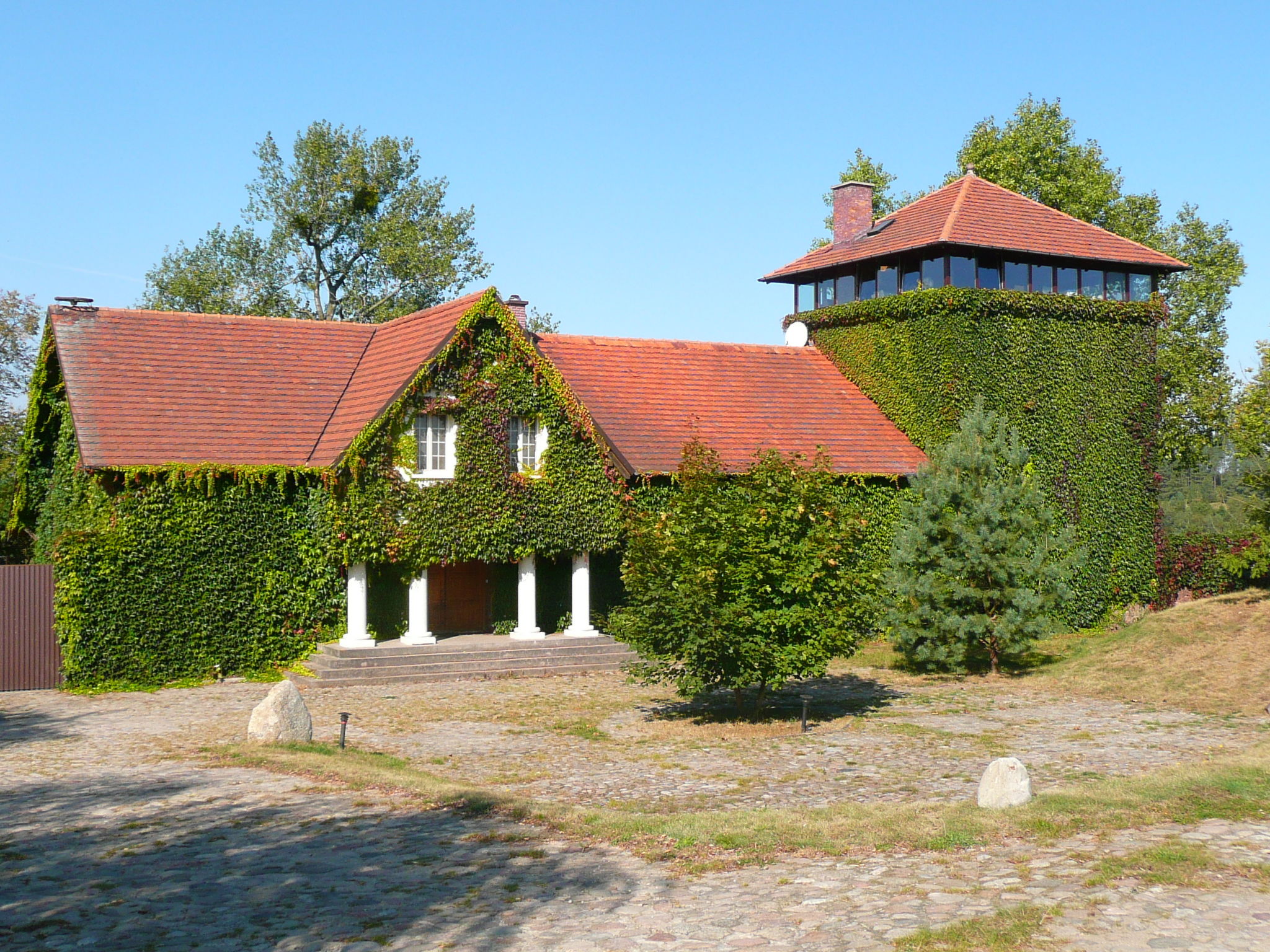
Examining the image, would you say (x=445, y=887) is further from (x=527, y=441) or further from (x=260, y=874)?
(x=527, y=441)

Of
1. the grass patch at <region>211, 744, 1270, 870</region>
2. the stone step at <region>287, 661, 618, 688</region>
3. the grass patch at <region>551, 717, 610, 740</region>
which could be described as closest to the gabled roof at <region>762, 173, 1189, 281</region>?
the stone step at <region>287, 661, 618, 688</region>

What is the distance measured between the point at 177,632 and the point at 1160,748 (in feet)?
55.4

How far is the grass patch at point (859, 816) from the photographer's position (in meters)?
10.5

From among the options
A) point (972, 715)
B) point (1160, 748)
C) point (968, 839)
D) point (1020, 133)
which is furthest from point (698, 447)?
point (1020, 133)

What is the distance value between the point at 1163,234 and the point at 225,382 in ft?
122

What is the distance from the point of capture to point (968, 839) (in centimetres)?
1053

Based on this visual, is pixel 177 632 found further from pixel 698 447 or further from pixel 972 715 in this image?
pixel 972 715

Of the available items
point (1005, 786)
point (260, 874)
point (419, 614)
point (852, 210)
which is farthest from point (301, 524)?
point (852, 210)

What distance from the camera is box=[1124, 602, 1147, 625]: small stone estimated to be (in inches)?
1246

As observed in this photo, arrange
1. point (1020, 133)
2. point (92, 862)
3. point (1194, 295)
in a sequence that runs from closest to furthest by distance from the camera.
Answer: point (92, 862) < point (1020, 133) < point (1194, 295)

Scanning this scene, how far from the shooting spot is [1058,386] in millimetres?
30359

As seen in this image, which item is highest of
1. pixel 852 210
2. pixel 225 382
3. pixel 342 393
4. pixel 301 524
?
pixel 852 210

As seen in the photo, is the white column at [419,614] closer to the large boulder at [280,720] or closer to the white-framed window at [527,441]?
the white-framed window at [527,441]

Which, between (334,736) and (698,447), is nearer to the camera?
(334,736)
